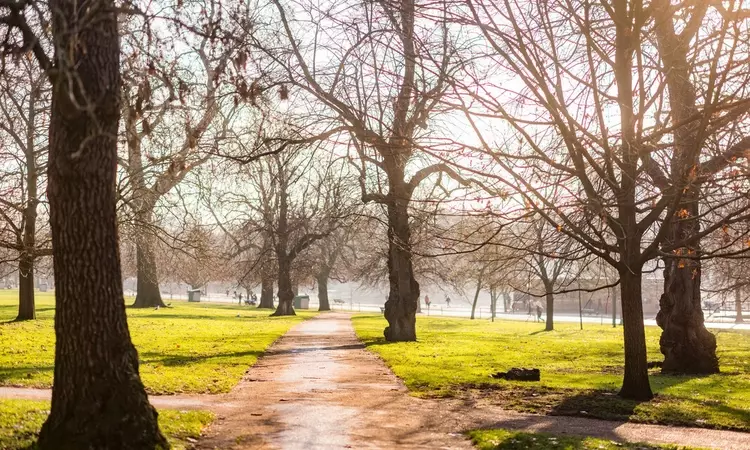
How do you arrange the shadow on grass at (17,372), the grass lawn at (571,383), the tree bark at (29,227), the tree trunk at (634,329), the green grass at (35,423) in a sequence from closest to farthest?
the green grass at (35,423), the grass lawn at (571,383), the tree trunk at (634,329), the shadow on grass at (17,372), the tree bark at (29,227)

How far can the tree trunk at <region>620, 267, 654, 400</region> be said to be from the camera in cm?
1238

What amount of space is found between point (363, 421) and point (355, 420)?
0.37 feet

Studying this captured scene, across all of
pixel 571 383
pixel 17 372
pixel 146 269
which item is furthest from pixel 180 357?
pixel 146 269

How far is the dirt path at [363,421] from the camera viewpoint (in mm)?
8750

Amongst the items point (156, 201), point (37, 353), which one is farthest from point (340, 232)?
point (37, 353)

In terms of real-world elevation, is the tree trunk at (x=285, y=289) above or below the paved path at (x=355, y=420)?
above

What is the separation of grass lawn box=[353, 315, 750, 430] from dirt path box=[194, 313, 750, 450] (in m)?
0.75

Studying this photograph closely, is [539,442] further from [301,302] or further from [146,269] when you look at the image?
[301,302]

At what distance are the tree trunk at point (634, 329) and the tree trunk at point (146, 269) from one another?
1526 centimetres

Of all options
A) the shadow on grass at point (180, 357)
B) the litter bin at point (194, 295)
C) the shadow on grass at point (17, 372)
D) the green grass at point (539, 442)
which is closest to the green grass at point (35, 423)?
the shadow on grass at point (17, 372)

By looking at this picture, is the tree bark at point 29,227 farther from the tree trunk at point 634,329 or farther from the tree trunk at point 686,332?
the tree trunk at point 686,332

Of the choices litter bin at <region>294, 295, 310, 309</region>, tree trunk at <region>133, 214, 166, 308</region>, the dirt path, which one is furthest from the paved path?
litter bin at <region>294, 295, 310, 309</region>

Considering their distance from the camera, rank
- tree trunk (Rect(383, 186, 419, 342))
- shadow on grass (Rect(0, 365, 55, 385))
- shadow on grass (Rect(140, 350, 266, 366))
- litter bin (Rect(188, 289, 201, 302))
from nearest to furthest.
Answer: shadow on grass (Rect(0, 365, 55, 385)), shadow on grass (Rect(140, 350, 266, 366)), tree trunk (Rect(383, 186, 419, 342)), litter bin (Rect(188, 289, 201, 302))

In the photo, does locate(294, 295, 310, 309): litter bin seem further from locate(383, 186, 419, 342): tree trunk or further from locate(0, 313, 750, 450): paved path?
locate(0, 313, 750, 450): paved path
